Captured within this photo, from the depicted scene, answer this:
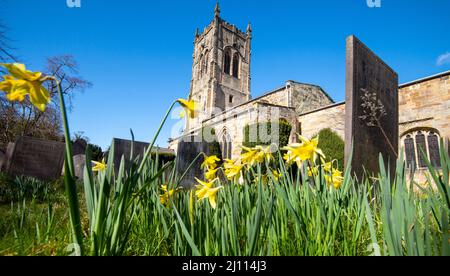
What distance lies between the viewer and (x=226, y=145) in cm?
1583

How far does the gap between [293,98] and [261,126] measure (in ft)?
15.1

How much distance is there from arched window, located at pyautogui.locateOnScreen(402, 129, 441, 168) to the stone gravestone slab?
1147 cm

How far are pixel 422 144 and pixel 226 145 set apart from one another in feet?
32.9

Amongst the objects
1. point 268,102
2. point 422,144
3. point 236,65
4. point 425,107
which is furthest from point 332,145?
point 236,65

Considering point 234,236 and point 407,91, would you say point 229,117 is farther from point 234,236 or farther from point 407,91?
point 234,236

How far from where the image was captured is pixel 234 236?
875 mm

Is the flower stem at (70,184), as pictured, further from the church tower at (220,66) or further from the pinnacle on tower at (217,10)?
the pinnacle on tower at (217,10)

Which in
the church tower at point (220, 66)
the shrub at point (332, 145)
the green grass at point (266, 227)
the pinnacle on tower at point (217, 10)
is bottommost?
the green grass at point (266, 227)

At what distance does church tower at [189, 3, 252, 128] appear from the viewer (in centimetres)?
2939

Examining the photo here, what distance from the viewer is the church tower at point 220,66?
29.4 meters

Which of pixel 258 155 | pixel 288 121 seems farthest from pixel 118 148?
pixel 288 121

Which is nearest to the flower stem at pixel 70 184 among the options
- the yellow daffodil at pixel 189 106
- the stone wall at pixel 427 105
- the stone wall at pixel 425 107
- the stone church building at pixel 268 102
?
the yellow daffodil at pixel 189 106

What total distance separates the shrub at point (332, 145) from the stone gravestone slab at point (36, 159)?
10.2 metres

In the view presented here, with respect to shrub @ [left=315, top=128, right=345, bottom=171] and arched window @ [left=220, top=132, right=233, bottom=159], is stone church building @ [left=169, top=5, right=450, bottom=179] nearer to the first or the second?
arched window @ [left=220, top=132, right=233, bottom=159]
